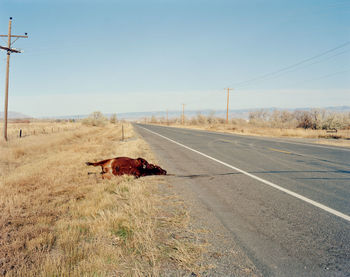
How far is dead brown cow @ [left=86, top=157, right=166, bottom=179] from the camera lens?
22.4 ft

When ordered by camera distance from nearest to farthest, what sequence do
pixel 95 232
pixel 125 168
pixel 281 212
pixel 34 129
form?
pixel 95 232, pixel 281 212, pixel 125 168, pixel 34 129

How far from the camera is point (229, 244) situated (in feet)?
9.89

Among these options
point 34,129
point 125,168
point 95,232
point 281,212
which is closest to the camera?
point 95,232

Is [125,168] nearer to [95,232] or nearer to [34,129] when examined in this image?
[95,232]

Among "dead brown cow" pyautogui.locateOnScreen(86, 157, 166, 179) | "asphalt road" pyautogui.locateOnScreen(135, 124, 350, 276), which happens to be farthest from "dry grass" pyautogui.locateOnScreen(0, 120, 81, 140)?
"asphalt road" pyautogui.locateOnScreen(135, 124, 350, 276)

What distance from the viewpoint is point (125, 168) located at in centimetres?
688

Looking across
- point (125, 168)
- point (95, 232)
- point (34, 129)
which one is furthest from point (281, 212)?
point (34, 129)

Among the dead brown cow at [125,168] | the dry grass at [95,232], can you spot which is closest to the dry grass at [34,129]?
the dead brown cow at [125,168]

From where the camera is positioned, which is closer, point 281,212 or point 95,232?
point 95,232

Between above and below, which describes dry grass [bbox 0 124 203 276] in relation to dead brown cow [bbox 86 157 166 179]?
below

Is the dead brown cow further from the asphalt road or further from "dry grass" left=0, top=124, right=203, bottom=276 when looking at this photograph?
the asphalt road

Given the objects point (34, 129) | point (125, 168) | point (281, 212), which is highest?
point (125, 168)

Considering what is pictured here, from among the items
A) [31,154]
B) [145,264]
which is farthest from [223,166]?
[31,154]

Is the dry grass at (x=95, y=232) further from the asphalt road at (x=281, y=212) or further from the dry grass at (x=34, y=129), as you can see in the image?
the dry grass at (x=34, y=129)
